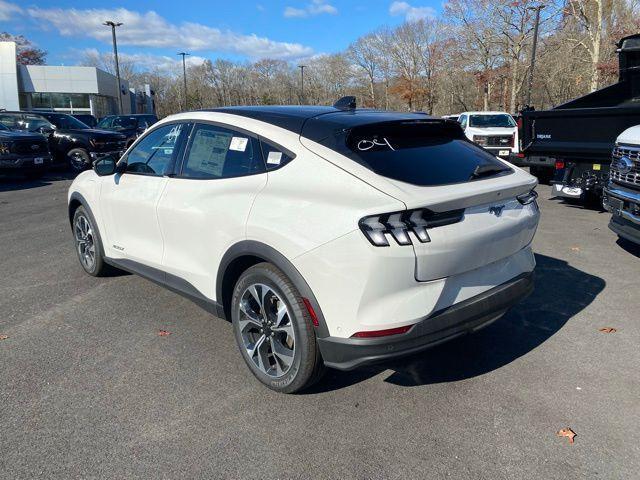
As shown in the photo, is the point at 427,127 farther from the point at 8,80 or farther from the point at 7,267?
the point at 8,80

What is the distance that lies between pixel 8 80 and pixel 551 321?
52358mm

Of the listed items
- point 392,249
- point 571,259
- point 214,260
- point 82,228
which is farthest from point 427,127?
point 82,228

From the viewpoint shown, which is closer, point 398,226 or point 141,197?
point 398,226

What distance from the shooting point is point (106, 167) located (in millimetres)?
4559

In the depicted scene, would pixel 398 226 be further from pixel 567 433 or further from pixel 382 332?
pixel 567 433

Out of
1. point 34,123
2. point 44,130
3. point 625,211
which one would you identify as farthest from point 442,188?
point 34,123

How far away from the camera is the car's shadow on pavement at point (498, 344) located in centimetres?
330

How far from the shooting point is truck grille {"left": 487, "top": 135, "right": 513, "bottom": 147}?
1623 centimetres

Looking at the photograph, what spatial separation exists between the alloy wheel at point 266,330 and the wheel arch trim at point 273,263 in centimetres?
20

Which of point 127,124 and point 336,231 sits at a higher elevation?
point 127,124

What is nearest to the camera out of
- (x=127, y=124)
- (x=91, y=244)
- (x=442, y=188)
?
(x=442, y=188)

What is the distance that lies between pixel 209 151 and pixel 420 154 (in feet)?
4.96

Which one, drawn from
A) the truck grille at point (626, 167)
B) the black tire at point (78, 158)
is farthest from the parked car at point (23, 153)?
the truck grille at point (626, 167)

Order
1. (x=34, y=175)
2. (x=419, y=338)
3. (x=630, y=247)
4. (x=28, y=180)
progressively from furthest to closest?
(x=34, y=175) < (x=28, y=180) < (x=630, y=247) < (x=419, y=338)
